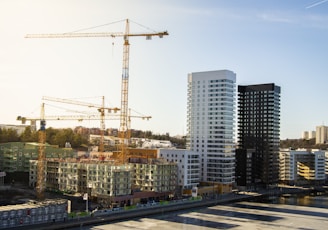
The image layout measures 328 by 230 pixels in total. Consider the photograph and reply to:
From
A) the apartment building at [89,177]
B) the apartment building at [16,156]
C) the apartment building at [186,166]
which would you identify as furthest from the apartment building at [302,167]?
the apartment building at [16,156]

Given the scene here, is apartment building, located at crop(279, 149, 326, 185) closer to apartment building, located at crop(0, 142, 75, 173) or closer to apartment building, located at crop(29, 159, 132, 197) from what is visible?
apartment building, located at crop(29, 159, 132, 197)

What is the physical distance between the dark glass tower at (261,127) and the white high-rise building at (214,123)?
18.3 m

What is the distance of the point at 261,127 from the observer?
342 ft

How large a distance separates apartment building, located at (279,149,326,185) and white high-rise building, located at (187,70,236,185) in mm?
32847

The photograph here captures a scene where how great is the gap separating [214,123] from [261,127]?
894 inches

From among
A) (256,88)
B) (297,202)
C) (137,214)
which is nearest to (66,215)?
(137,214)

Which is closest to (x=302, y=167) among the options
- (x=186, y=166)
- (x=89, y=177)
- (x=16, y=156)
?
(x=186, y=166)

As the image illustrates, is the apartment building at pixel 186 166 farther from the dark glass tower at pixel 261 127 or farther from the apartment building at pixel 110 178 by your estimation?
the dark glass tower at pixel 261 127

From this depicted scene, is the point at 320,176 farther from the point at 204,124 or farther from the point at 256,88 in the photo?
the point at 204,124

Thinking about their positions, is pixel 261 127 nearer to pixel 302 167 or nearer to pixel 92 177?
pixel 302 167

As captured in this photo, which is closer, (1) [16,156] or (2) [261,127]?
(1) [16,156]

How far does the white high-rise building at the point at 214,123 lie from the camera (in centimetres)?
8369

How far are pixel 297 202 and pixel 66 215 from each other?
150ft

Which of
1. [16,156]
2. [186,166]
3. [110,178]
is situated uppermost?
[16,156]
